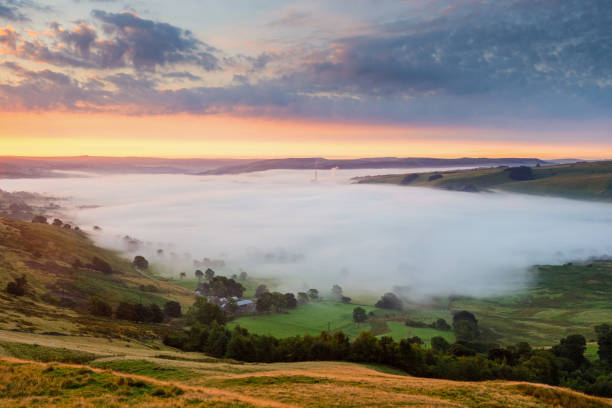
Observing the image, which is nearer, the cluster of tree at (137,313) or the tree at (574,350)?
the tree at (574,350)

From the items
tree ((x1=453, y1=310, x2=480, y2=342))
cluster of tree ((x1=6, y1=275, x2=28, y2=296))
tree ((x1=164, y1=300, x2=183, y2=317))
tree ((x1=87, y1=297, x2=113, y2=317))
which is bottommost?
tree ((x1=453, y1=310, x2=480, y2=342))

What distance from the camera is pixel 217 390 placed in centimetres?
3100

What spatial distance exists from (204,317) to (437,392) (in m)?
113

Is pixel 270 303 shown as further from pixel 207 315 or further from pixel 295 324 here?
pixel 207 315

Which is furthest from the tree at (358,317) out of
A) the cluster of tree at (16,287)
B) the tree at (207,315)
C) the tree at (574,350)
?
the cluster of tree at (16,287)

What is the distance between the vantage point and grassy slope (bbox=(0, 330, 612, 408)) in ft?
87.0

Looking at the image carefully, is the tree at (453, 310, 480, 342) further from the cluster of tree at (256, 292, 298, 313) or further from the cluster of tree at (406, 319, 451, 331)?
the cluster of tree at (256, 292, 298, 313)

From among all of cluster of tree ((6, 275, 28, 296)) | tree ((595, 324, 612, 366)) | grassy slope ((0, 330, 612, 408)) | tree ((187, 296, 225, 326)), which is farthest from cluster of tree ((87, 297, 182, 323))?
tree ((595, 324, 612, 366))

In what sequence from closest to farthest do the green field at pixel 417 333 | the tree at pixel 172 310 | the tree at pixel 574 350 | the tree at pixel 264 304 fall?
the tree at pixel 574 350 < the tree at pixel 172 310 < the green field at pixel 417 333 < the tree at pixel 264 304

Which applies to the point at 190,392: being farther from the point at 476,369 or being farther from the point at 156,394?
the point at 476,369

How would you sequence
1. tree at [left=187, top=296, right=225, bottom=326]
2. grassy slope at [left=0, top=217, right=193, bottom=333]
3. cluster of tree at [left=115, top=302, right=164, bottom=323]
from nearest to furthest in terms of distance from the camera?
grassy slope at [left=0, top=217, right=193, bottom=333] → cluster of tree at [left=115, top=302, right=164, bottom=323] → tree at [left=187, top=296, right=225, bottom=326]

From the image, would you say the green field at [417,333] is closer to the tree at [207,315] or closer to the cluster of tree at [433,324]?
the cluster of tree at [433,324]

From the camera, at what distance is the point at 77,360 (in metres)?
42.6

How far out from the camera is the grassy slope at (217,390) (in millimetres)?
26531
